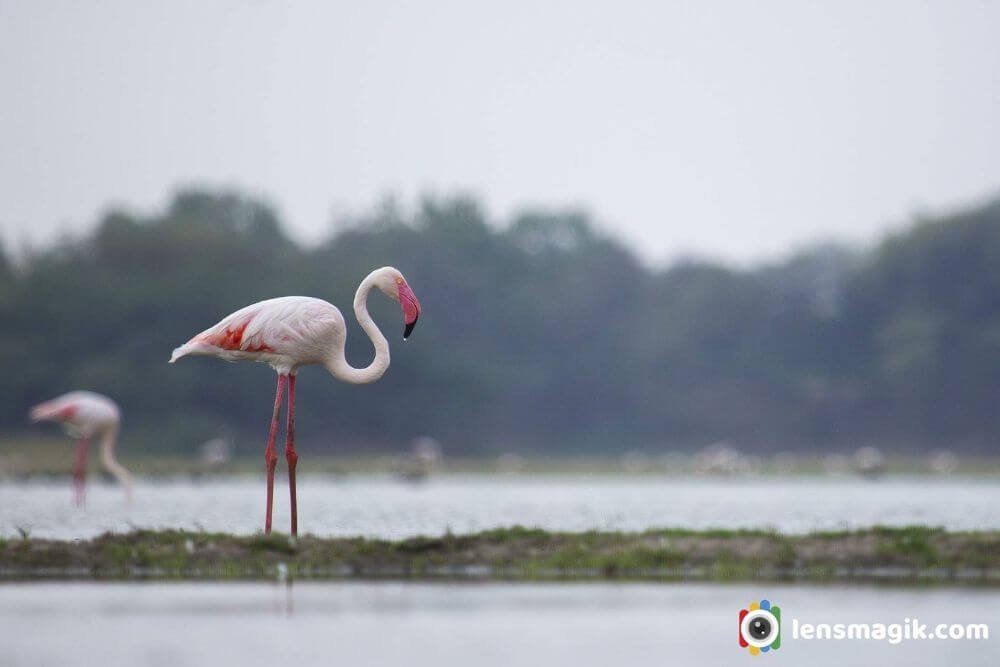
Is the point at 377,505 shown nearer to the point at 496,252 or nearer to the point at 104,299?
the point at 104,299

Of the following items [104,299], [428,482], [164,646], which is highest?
[104,299]

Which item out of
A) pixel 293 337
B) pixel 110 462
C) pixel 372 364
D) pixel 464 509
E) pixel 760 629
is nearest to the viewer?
pixel 760 629

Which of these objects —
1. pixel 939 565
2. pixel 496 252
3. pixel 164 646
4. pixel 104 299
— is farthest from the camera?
pixel 496 252

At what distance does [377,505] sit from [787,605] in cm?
1391

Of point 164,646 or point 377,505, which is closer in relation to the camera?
point 164,646

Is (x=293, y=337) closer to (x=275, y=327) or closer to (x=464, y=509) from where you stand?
(x=275, y=327)

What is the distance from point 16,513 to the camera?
2130cm

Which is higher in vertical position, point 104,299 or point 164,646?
point 104,299

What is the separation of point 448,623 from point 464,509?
43.8 ft

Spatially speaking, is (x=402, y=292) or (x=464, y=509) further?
(x=464, y=509)

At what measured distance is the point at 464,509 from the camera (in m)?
23.1

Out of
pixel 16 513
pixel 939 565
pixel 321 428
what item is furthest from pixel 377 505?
pixel 321 428

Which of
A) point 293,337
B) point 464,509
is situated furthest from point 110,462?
point 293,337

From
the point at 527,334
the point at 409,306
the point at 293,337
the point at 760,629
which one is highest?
the point at 527,334
